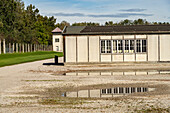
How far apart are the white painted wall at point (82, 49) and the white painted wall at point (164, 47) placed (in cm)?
750

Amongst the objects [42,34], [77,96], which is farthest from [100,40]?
[42,34]

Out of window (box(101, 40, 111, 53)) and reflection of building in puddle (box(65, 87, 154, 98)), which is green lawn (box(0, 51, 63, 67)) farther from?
reflection of building in puddle (box(65, 87, 154, 98))

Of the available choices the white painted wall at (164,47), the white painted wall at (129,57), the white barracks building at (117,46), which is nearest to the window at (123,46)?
the white barracks building at (117,46)

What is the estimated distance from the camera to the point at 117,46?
1282 inches

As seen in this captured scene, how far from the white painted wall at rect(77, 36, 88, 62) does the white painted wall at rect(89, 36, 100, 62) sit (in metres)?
0.48

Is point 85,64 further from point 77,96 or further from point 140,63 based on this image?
point 77,96

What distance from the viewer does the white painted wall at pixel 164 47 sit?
106ft

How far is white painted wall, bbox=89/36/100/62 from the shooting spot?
3244cm

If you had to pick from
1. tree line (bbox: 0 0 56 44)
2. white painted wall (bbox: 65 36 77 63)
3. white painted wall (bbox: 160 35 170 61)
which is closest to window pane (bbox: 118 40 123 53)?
white painted wall (bbox: 160 35 170 61)

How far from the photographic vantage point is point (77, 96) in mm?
11750

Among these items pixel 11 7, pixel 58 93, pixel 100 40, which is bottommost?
pixel 58 93

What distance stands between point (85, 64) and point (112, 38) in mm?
3769

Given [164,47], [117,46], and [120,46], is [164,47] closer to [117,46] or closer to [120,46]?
[120,46]

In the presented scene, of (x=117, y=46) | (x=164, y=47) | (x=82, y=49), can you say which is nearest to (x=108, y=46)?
(x=117, y=46)
